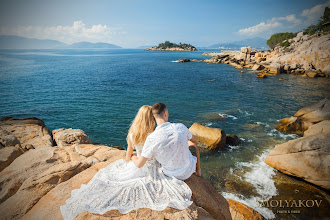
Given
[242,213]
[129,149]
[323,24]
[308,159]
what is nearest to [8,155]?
[129,149]

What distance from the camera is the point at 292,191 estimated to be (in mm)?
9109

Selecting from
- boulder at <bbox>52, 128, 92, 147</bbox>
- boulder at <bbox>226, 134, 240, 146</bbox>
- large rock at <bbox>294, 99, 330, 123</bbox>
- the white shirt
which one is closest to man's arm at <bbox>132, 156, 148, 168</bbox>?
the white shirt

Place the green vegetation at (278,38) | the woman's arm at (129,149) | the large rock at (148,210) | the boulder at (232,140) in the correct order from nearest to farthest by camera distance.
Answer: the large rock at (148,210), the woman's arm at (129,149), the boulder at (232,140), the green vegetation at (278,38)

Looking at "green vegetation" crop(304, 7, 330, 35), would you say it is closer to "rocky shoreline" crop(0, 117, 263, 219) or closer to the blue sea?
the blue sea

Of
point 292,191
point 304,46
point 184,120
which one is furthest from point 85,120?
point 304,46

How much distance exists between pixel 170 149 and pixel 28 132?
10573mm

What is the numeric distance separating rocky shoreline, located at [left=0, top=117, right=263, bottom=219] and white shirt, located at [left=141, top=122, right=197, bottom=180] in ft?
2.40

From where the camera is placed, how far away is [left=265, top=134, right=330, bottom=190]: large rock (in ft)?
A: 29.0

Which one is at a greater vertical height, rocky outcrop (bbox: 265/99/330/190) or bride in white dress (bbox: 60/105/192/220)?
bride in white dress (bbox: 60/105/192/220)

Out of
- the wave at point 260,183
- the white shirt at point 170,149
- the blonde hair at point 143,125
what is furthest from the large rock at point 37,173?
the wave at point 260,183

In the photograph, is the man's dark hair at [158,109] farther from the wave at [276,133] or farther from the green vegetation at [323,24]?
the green vegetation at [323,24]

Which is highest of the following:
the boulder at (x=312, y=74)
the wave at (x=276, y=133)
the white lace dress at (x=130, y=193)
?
the boulder at (x=312, y=74)

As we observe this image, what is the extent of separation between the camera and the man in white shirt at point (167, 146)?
3824 millimetres

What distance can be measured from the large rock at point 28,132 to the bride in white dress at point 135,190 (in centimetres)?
640
